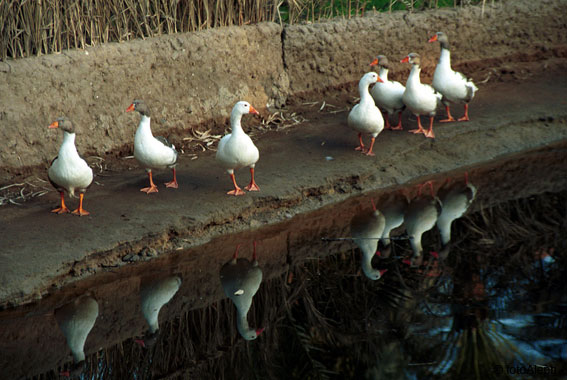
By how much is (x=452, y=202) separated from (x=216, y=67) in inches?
119

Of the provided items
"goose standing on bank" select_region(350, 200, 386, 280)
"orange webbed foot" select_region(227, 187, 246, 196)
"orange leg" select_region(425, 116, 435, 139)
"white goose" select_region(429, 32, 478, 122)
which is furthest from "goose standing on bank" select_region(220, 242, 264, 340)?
"white goose" select_region(429, 32, 478, 122)

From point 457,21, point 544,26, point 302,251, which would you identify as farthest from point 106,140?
point 544,26

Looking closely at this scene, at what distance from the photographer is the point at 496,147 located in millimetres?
7816

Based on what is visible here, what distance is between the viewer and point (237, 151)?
6.49 metres

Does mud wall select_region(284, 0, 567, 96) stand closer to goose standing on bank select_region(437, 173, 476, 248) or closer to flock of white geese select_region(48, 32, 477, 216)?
flock of white geese select_region(48, 32, 477, 216)

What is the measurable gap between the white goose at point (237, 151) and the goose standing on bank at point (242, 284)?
83cm

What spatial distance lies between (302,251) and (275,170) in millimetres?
1250

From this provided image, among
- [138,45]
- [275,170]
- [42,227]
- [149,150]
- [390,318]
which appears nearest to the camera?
[390,318]

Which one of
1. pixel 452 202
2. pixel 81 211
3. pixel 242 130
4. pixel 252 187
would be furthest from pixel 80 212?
pixel 452 202

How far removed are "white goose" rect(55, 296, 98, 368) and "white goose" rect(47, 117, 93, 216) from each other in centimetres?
112

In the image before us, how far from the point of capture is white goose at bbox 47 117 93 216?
604cm

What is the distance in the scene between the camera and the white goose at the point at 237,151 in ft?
21.3

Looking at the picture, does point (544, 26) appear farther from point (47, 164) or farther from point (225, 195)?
point (47, 164)

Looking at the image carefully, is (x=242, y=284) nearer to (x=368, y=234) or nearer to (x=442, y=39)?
(x=368, y=234)
